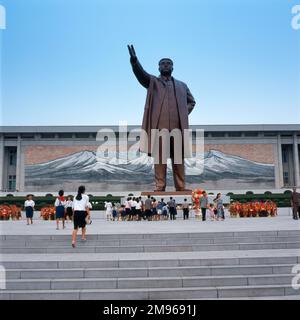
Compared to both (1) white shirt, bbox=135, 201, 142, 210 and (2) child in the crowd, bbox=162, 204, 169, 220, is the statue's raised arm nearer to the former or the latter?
(1) white shirt, bbox=135, 201, 142, 210

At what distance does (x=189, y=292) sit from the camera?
395 cm

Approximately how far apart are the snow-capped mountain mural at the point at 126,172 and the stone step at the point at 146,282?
2844 centimetres

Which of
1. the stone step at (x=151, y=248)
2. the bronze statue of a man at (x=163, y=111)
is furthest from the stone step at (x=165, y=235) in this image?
the bronze statue of a man at (x=163, y=111)

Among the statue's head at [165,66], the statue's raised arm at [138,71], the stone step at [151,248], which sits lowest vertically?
the stone step at [151,248]

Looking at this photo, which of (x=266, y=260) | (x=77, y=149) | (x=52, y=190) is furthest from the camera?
(x=77, y=149)

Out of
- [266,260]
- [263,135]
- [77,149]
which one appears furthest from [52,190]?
[266,260]

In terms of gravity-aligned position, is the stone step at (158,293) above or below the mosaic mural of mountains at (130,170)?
below

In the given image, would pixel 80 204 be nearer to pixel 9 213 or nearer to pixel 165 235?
pixel 165 235

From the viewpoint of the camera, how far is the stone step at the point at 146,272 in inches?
177

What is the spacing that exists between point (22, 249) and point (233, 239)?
3608mm

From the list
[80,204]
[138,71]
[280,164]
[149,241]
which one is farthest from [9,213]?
[280,164]

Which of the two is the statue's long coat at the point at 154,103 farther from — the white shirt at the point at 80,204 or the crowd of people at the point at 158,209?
the white shirt at the point at 80,204

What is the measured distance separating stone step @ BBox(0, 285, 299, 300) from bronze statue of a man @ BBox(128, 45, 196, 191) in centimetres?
696
